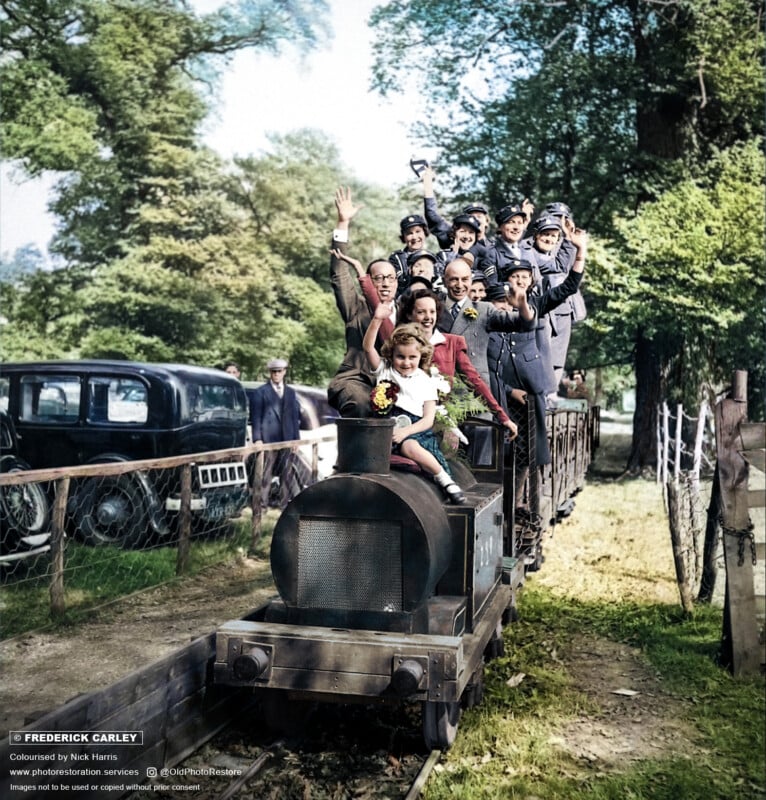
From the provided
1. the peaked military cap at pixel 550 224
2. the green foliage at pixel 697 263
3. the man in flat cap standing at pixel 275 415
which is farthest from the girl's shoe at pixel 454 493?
the green foliage at pixel 697 263

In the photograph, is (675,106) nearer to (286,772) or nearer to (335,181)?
(335,181)

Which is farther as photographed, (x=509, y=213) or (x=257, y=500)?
(x=257, y=500)

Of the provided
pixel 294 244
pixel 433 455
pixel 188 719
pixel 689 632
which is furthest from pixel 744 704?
pixel 294 244

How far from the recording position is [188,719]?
4723 millimetres

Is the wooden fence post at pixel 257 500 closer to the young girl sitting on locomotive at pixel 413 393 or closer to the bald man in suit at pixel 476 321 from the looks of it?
the bald man in suit at pixel 476 321

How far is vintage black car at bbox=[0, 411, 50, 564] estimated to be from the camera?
861cm

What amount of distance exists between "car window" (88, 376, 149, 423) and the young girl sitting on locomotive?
5.94 meters

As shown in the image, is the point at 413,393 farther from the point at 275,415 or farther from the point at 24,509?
the point at 275,415

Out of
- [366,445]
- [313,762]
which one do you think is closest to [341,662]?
[313,762]

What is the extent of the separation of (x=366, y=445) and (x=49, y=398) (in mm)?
6935

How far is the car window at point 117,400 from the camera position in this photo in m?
10.4

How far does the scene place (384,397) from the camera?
4984 mm

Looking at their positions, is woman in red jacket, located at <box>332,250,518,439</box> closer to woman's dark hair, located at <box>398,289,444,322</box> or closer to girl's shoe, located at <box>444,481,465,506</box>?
woman's dark hair, located at <box>398,289,444,322</box>

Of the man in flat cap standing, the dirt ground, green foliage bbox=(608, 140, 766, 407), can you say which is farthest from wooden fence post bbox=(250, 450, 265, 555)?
green foliage bbox=(608, 140, 766, 407)
